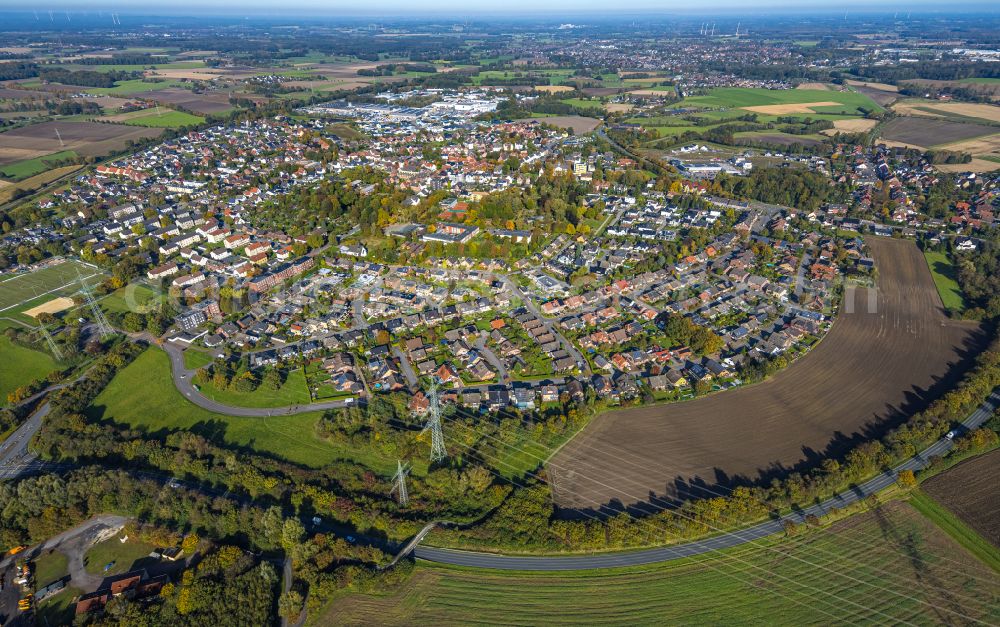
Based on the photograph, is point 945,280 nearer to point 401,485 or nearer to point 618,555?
point 618,555

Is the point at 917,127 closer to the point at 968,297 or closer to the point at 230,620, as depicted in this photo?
the point at 968,297

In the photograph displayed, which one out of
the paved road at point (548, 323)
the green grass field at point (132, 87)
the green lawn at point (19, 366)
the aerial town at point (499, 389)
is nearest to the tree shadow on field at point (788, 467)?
the aerial town at point (499, 389)

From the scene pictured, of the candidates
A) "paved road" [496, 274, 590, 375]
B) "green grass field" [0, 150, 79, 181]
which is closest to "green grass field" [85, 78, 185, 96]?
"green grass field" [0, 150, 79, 181]

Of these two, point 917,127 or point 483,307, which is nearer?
point 483,307

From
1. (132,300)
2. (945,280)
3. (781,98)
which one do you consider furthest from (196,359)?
(781,98)

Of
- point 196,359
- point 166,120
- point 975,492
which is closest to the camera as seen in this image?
point 975,492

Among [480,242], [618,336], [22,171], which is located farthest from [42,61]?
[618,336]
